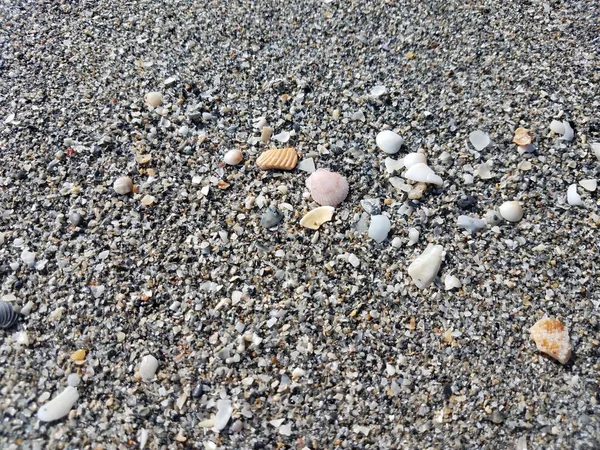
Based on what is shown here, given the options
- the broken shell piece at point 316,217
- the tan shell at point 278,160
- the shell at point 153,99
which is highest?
the shell at point 153,99

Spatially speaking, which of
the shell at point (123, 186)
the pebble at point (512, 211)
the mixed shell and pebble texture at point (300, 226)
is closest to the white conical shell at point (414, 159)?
the mixed shell and pebble texture at point (300, 226)

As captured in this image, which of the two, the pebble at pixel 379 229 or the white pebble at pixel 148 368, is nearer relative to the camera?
the white pebble at pixel 148 368

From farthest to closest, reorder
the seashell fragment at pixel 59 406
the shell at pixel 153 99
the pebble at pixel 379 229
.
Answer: the shell at pixel 153 99 → the pebble at pixel 379 229 → the seashell fragment at pixel 59 406

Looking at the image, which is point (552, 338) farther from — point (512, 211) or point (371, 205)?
point (371, 205)

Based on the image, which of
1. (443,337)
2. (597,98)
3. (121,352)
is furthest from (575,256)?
(121,352)

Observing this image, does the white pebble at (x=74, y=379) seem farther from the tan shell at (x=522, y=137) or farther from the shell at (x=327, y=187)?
the tan shell at (x=522, y=137)

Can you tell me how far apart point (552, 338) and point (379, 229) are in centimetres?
56

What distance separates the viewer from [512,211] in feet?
5.50

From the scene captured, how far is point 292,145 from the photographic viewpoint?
1.87 metres

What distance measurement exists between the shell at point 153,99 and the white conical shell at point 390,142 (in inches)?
31.6

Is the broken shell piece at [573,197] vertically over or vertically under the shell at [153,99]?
under

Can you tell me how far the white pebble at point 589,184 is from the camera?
5.70 ft

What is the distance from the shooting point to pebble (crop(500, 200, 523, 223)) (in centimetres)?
168

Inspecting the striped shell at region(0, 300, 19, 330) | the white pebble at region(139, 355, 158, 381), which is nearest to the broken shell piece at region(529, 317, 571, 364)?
the white pebble at region(139, 355, 158, 381)
